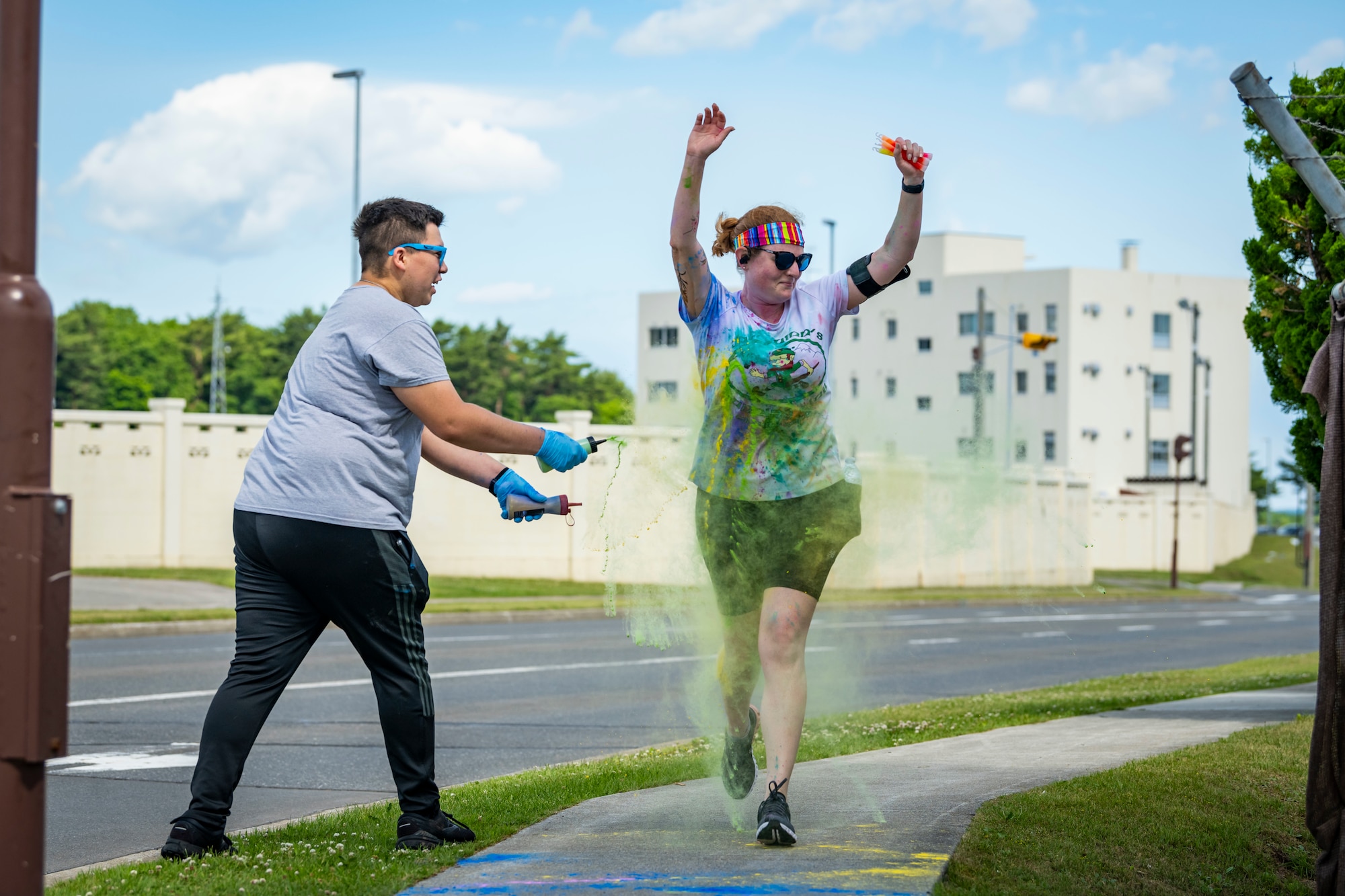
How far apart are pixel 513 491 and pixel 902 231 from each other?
1653 millimetres

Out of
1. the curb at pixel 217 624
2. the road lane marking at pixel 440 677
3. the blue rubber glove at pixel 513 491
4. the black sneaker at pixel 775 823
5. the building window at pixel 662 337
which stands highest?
the building window at pixel 662 337

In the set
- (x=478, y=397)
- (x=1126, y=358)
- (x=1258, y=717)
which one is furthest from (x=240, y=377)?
(x=1258, y=717)

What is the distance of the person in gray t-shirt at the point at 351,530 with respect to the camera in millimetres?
4488

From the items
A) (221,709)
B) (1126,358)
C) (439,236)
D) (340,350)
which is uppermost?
(1126,358)

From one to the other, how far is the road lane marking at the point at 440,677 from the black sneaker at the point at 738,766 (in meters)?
2.28

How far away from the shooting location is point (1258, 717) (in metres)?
8.84

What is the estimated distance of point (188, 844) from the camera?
452cm

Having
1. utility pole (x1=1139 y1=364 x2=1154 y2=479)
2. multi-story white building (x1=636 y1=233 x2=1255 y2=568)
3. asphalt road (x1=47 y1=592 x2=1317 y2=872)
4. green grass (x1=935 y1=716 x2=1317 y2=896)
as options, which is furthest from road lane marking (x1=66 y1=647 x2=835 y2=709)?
utility pole (x1=1139 y1=364 x2=1154 y2=479)

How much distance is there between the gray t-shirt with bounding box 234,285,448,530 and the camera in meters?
4.49

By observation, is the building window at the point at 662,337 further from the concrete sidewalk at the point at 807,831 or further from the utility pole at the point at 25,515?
the utility pole at the point at 25,515

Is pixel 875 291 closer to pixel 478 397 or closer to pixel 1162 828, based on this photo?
pixel 1162 828

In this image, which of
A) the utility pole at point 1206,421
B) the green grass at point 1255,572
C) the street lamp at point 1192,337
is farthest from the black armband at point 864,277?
the utility pole at point 1206,421

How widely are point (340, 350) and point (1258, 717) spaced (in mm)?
6648

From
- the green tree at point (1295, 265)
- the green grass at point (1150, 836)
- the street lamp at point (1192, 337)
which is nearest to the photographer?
the green grass at point (1150, 836)
